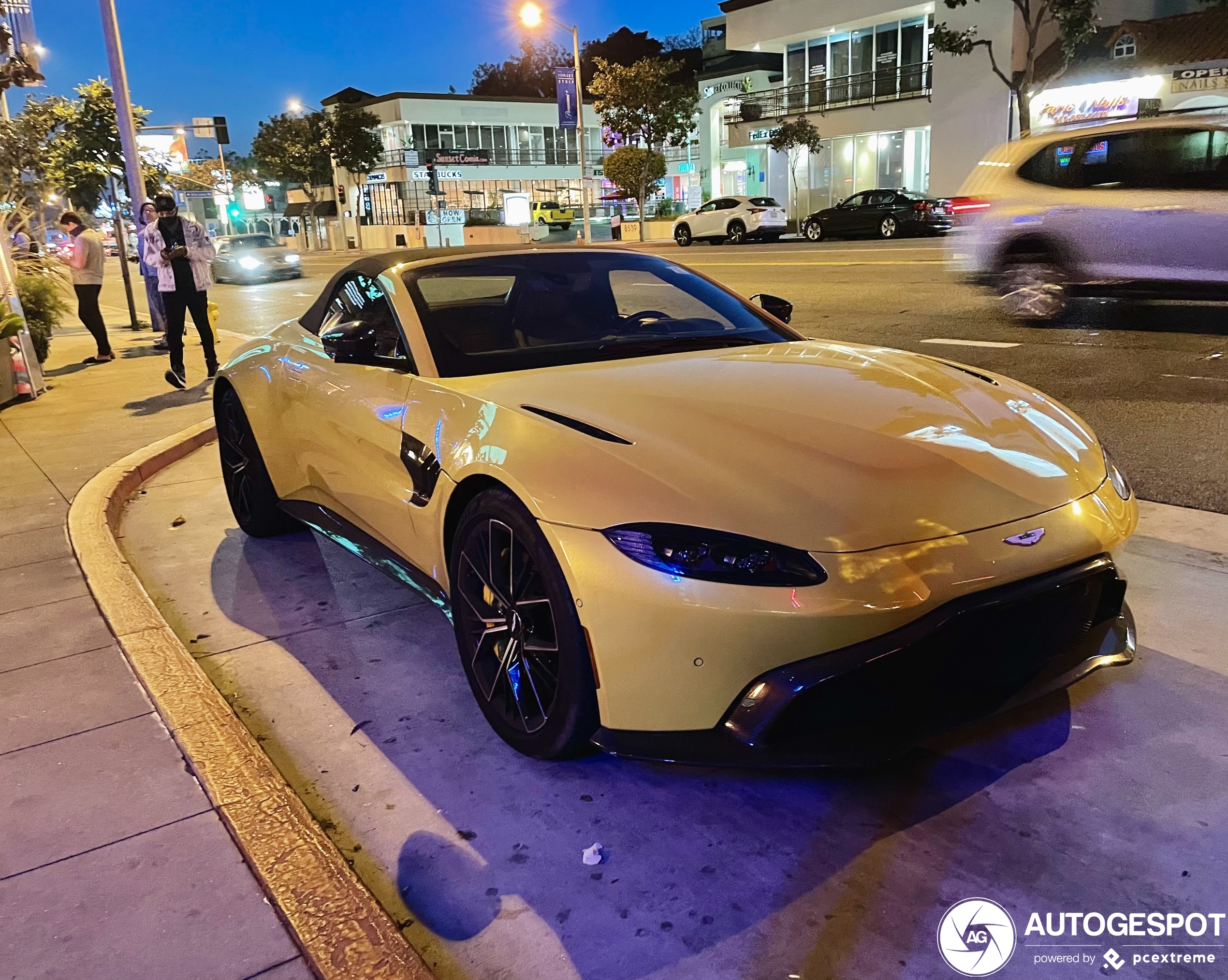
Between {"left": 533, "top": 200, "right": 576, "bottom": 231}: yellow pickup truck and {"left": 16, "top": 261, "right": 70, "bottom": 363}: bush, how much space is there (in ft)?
137

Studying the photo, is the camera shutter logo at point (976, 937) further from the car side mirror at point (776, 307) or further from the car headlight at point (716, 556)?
the car side mirror at point (776, 307)

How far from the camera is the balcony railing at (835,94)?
33.5 meters

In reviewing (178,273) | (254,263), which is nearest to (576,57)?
(254,263)

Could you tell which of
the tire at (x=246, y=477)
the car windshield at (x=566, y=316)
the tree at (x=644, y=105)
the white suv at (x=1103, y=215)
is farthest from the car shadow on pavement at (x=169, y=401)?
the tree at (x=644, y=105)

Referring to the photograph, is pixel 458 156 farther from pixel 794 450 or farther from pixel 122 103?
pixel 794 450

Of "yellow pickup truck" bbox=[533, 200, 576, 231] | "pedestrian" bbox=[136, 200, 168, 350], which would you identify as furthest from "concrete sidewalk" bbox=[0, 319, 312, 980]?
"yellow pickup truck" bbox=[533, 200, 576, 231]

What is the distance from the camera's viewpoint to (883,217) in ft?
90.0

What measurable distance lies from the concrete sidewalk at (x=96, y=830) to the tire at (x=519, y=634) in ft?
2.67

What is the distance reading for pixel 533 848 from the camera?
2.50m

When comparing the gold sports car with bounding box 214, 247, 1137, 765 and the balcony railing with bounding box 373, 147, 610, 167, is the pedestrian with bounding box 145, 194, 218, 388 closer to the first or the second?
the gold sports car with bounding box 214, 247, 1137, 765

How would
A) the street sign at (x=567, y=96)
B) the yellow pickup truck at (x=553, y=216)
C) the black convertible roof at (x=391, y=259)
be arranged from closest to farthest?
the black convertible roof at (x=391, y=259), the street sign at (x=567, y=96), the yellow pickup truck at (x=553, y=216)

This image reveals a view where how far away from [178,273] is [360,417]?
689cm

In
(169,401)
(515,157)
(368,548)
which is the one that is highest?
(515,157)

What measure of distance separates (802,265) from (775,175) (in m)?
23.3
